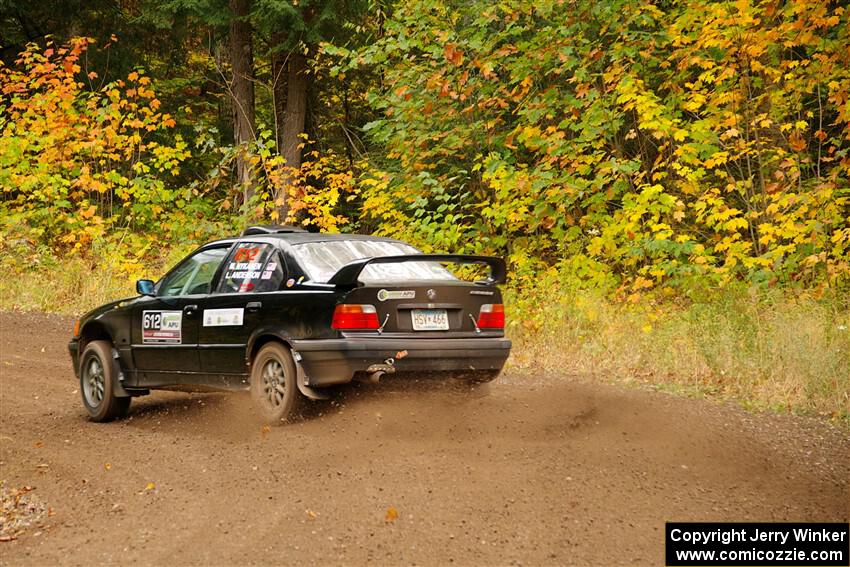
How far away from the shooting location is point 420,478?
231 inches

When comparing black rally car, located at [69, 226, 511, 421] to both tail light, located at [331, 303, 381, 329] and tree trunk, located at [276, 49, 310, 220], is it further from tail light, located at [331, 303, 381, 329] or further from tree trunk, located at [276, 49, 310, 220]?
tree trunk, located at [276, 49, 310, 220]

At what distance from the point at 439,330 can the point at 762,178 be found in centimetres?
805

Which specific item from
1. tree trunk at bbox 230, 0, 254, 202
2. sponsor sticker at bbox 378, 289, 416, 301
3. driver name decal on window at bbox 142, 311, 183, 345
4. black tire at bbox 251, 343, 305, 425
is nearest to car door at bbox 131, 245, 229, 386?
driver name decal on window at bbox 142, 311, 183, 345

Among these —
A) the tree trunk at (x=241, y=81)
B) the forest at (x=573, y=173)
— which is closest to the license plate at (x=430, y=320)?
the forest at (x=573, y=173)

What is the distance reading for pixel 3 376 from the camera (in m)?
10.8

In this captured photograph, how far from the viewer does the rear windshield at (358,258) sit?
7.19 meters

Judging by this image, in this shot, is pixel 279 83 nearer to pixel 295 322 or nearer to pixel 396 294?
pixel 295 322

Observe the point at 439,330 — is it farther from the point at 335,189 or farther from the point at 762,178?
the point at 335,189

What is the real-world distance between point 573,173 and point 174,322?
749cm

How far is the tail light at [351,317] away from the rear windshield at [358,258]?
0.28 meters

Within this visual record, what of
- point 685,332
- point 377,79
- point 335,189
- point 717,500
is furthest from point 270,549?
point 377,79

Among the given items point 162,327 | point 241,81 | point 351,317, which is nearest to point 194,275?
point 162,327

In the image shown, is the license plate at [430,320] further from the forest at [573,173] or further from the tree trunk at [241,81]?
the tree trunk at [241,81]

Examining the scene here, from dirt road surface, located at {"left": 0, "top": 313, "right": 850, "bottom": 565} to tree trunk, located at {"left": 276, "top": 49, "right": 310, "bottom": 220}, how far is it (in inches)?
471
